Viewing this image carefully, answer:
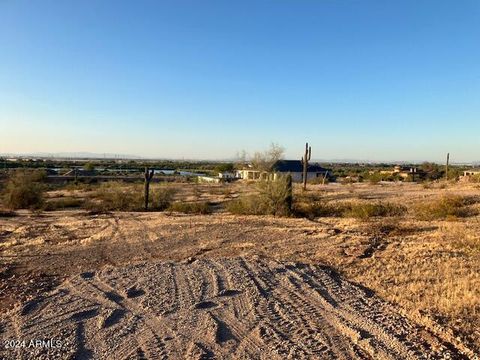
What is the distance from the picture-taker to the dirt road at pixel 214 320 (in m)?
5.79

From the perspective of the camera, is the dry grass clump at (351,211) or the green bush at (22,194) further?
the green bush at (22,194)

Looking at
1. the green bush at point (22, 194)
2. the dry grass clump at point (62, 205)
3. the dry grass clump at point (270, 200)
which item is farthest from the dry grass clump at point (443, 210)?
the green bush at point (22, 194)

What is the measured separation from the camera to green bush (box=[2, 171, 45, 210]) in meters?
25.9

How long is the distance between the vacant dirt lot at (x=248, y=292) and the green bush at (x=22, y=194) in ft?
40.4

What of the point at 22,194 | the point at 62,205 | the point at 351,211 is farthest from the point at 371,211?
the point at 22,194

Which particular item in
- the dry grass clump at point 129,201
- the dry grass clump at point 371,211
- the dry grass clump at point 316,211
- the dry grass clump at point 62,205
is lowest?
the dry grass clump at point 62,205

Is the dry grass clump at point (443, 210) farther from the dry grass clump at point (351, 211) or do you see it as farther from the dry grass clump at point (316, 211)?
the dry grass clump at point (316, 211)

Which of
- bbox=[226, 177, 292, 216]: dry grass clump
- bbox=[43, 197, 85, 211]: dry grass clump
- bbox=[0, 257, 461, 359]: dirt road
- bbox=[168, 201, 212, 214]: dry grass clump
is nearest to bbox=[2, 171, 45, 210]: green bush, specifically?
bbox=[43, 197, 85, 211]: dry grass clump

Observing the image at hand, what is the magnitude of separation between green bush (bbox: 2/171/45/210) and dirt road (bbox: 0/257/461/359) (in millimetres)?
18878

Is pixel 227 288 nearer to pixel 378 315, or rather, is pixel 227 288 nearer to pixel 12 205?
pixel 378 315

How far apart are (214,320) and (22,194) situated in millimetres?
22756

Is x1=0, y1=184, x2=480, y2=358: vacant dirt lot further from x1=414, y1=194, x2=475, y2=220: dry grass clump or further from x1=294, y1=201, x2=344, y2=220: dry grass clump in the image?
x1=294, y1=201, x2=344, y2=220: dry grass clump

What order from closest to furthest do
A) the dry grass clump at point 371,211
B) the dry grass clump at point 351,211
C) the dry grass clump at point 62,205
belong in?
the dry grass clump at point 371,211 < the dry grass clump at point 351,211 < the dry grass clump at point 62,205

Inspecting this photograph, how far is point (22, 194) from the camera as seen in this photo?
2608cm
